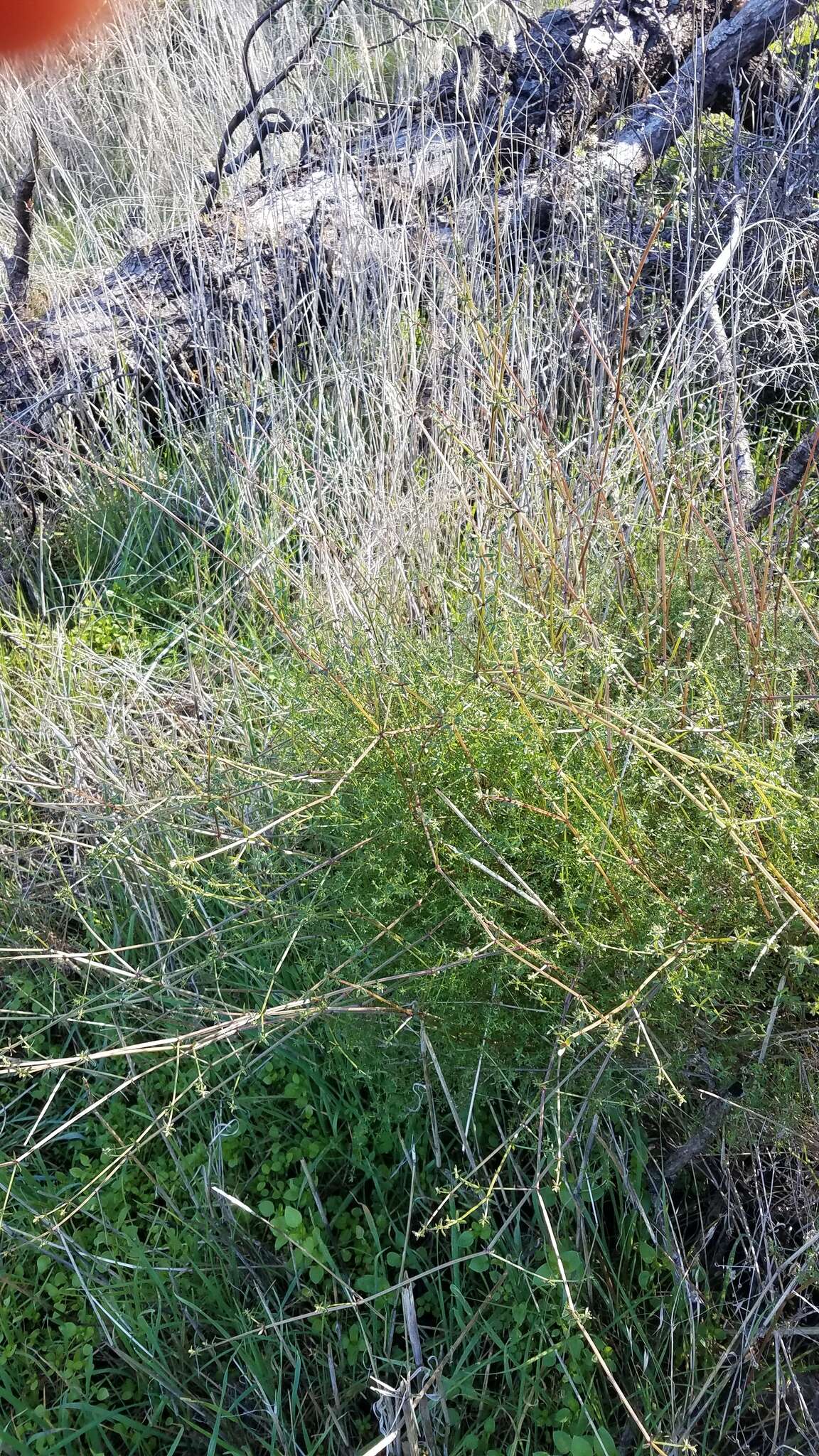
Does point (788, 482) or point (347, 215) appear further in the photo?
point (347, 215)

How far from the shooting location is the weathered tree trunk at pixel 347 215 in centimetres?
297

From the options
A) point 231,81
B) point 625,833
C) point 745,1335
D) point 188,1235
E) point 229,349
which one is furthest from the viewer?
point 231,81

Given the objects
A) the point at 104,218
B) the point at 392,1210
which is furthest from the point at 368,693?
the point at 104,218

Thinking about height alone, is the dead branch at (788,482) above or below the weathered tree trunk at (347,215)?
below

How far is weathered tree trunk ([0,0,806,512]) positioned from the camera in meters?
2.97

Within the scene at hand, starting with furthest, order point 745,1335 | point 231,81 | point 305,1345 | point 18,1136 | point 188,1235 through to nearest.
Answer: point 231,81 → point 18,1136 → point 188,1235 → point 305,1345 → point 745,1335

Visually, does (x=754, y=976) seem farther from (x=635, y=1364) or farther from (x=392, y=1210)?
(x=392, y=1210)

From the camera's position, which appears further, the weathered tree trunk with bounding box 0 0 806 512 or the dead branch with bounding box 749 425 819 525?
the weathered tree trunk with bounding box 0 0 806 512

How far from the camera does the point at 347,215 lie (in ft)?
9.41

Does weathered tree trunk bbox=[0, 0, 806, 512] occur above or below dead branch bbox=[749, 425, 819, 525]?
above

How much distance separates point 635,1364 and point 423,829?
88 cm

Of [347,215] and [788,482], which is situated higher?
[347,215]

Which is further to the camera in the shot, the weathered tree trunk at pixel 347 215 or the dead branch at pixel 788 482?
the weathered tree trunk at pixel 347 215

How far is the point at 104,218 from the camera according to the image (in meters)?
4.52
